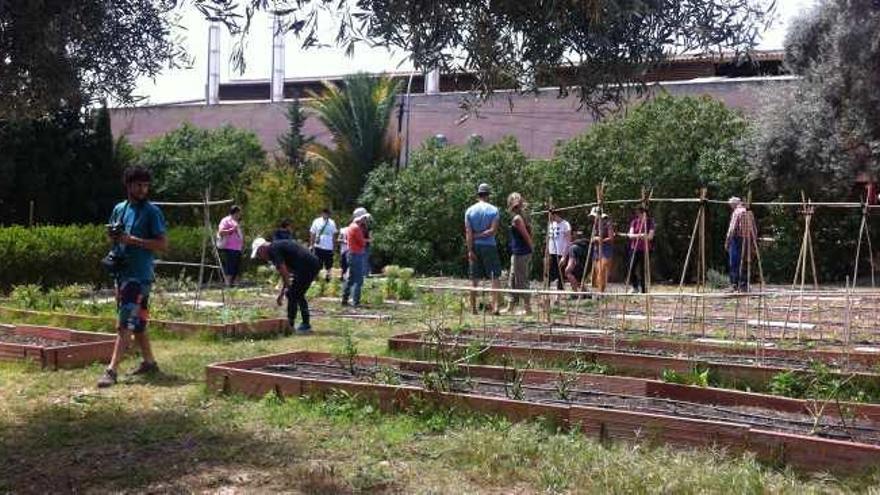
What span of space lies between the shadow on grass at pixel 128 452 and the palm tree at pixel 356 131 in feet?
75.3

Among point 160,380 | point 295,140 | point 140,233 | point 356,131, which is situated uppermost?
point 356,131

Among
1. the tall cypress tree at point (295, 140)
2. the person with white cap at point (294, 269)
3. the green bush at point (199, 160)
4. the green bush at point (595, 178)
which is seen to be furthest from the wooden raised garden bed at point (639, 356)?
the tall cypress tree at point (295, 140)

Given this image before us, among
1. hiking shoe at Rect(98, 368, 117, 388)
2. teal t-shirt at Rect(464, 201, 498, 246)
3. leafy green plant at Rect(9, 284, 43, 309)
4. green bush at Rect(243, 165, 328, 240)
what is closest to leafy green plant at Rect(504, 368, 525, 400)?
hiking shoe at Rect(98, 368, 117, 388)

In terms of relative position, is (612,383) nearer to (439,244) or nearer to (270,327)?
(270,327)

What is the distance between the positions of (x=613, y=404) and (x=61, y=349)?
483cm

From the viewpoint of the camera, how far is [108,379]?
7.86 meters

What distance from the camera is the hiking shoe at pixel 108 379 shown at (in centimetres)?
780

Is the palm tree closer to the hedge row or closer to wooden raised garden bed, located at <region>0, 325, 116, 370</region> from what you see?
the hedge row

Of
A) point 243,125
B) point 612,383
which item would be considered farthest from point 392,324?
point 243,125

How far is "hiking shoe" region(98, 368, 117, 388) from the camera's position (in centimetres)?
780

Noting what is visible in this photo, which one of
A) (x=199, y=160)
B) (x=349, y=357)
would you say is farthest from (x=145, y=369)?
(x=199, y=160)

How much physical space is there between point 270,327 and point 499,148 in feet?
48.0

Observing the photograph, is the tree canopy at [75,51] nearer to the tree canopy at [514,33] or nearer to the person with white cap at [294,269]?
the tree canopy at [514,33]

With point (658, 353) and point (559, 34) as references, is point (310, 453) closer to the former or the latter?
point (559, 34)
